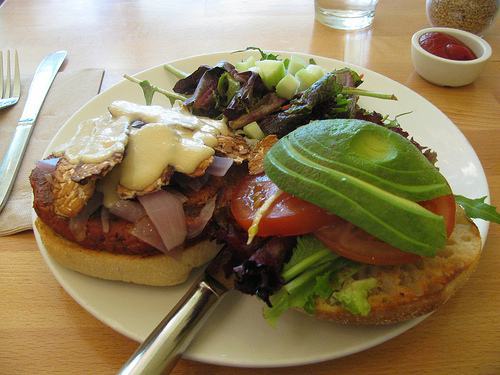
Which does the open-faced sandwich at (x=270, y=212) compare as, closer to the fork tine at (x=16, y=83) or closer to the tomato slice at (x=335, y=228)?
the tomato slice at (x=335, y=228)

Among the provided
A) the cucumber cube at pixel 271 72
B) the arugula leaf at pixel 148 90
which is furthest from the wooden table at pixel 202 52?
the cucumber cube at pixel 271 72

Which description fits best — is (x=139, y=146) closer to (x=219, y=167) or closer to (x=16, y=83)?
(x=219, y=167)

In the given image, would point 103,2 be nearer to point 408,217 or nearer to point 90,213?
point 90,213

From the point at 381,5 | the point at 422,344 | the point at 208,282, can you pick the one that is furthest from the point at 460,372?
the point at 381,5

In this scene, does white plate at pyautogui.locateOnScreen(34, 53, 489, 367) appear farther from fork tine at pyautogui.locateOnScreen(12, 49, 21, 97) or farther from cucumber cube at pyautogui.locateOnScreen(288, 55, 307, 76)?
fork tine at pyautogui.locateOnScreen(12, 49, 21, 97)

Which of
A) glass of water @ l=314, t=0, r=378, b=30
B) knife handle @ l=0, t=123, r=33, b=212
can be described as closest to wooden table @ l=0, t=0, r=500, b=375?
glass of water @ l=314, t=0, r=378, b=30

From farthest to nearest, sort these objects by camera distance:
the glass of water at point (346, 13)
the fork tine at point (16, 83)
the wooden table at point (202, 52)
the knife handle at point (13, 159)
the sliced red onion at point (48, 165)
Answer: the glass of water at point (346, 13), the fork tine at point (16, 83), the knife handle at point (13, 159), the sliced red onion at point (48, 165), the wooden table at point (202, 52)

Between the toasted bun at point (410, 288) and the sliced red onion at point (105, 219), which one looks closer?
the toasted bun at point (410, 288)

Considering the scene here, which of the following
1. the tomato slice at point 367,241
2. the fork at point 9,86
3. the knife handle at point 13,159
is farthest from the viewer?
the fork at point 9,86
